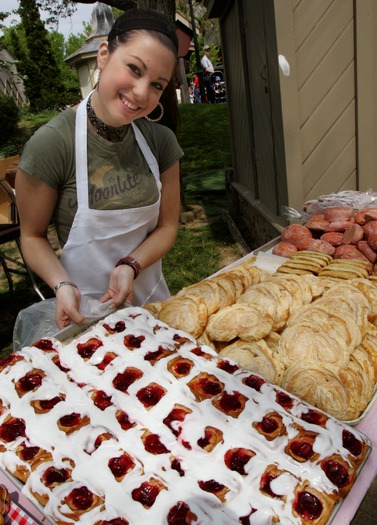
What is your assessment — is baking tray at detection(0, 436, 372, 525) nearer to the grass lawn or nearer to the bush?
the grass lawn

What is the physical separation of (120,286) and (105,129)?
0.76 meters

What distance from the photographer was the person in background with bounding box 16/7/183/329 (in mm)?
1812

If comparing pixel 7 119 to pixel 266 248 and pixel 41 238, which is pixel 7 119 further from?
pixel 41 238

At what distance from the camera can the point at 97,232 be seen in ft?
7.27

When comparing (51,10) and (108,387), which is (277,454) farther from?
(51,10)

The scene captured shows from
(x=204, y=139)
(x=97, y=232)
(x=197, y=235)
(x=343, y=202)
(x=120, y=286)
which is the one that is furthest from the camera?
(x=204, y=139)

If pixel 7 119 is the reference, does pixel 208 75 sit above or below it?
above

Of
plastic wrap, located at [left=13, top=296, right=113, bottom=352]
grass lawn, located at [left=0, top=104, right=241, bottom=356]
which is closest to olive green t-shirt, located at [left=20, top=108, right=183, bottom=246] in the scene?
plastic wrap, located at [left=13, top=296, right=113, bottom=352]

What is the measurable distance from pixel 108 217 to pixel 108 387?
990 mm

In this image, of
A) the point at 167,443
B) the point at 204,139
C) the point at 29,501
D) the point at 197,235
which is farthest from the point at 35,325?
the point at 204,139

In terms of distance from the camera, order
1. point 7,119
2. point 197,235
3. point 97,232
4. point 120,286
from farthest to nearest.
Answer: point 7,119
point 197,235
point 97,232
point 120,286

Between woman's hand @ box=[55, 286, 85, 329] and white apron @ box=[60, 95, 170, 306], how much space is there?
0.34m

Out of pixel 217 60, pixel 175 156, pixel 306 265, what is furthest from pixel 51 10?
pixel 217 60

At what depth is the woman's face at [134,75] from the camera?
1.77 m
